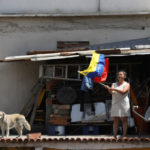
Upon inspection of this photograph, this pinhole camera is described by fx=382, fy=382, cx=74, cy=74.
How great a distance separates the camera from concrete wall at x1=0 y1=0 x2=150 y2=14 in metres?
12.5

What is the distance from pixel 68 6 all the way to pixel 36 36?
1457 millimetres

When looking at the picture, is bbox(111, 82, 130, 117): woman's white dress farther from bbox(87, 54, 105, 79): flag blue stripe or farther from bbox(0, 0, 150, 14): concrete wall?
bbox(0, 0, 150, 14): concrete wall

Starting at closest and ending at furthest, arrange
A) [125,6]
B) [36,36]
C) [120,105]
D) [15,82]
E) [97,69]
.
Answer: [120,105] → [97,69] → [15,82] → [36,36] → [125,6]

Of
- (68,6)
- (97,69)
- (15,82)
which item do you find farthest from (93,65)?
(68,6)

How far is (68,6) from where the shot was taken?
12547mm

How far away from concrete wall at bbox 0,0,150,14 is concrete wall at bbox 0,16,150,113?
0.29 meters

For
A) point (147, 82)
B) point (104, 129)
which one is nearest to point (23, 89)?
point (104, 129)

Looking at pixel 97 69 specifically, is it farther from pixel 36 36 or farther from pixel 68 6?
pixel 68 6

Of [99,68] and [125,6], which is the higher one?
[125,6]

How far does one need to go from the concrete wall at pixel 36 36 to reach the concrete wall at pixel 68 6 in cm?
29

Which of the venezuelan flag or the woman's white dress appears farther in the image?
the venezuelan flag

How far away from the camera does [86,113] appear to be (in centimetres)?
1043

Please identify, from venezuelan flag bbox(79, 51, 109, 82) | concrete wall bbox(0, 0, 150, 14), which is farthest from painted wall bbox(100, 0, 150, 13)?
venezuelan flag bbox(79, 51, 109, 82)

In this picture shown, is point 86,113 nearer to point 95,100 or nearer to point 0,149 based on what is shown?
point 95,100
